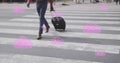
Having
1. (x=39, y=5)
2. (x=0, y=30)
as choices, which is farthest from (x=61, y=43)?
(x=0, y=30)

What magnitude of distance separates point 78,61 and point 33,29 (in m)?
4.16

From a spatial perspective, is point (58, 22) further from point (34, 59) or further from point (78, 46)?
point (34, 59)

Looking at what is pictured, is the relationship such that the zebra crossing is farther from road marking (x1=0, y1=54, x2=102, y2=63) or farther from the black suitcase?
the black suitcase

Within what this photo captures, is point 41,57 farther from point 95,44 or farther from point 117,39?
point 117,39

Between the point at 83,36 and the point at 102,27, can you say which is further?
the point at 102,27

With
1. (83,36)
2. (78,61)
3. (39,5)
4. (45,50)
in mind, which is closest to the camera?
(78,61)

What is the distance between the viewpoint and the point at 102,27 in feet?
32.0

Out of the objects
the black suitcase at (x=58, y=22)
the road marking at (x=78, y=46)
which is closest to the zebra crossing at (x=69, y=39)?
the road marking at (x=78, y=46)

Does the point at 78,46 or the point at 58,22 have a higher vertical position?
the point at 58,22

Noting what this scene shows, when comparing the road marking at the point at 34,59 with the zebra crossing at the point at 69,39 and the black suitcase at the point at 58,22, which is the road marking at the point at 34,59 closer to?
the zebra crossing at the point at 69,39

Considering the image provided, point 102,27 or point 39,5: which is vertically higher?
point 39,5

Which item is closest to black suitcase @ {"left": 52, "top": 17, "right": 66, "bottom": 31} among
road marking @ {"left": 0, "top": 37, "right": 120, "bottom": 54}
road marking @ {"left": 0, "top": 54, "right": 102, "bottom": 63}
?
road marking @ {"left": 0, "top": 37, "right": 120, "bottom": 54}

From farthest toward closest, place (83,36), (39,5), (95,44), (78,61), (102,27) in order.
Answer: (102,27)
(83,36)
(39,5)
(95,44)
(78,61)

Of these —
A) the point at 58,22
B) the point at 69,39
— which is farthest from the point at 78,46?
the point at 58,22
